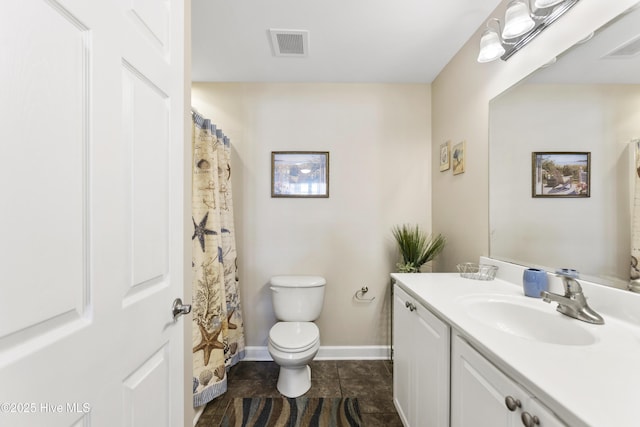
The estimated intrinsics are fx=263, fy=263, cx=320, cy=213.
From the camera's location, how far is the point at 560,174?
1.16 m

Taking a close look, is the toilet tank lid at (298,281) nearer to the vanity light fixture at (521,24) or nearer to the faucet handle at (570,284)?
the faucet handle at (570,284)

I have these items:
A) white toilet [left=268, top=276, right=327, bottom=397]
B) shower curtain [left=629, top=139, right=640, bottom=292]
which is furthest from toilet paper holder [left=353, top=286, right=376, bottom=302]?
shower curtain [left=629, top=139, right=640, bottom=292]

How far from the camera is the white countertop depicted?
1.70 feet

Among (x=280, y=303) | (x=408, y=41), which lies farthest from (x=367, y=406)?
(x=408, y=41)

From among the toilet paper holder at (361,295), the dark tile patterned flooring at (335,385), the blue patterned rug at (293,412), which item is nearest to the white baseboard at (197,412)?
the dark tile patterned flooring at (335,385)

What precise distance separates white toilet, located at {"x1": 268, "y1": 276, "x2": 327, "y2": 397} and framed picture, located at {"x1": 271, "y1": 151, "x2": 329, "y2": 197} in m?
0.73

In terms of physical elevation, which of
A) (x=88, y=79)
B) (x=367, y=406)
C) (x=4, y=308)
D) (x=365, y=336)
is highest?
(x=88, y=79)

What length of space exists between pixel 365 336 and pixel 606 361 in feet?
5.90

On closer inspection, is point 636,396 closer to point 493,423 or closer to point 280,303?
point 493,423

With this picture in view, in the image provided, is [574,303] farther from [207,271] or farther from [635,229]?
[207,271]

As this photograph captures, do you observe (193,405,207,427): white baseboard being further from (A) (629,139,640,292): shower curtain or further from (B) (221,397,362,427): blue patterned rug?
(A) (629,139,640,292): shower curtain

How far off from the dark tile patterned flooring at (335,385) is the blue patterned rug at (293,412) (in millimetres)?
48

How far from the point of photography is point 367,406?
5.57 ft

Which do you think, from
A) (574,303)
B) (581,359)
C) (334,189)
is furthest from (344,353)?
(581,359)
